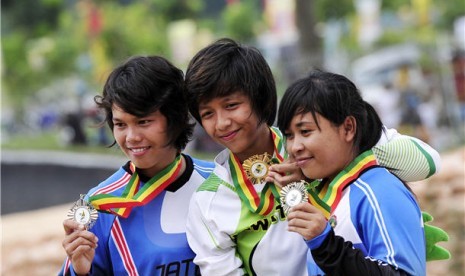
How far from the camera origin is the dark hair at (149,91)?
9.71 ft

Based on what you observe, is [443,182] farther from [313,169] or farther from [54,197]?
[54,197]

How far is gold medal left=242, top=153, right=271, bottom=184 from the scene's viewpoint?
283cm

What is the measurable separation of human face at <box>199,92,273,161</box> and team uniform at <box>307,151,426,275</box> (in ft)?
1.26

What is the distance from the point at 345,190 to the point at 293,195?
203mm

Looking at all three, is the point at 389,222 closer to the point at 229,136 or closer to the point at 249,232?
the point at 249,232

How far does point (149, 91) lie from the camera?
2980 mm

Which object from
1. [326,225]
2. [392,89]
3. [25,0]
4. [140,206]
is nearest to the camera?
[326,225]

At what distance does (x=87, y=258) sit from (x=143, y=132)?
0.43 metres

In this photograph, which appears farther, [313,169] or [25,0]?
[25,0]

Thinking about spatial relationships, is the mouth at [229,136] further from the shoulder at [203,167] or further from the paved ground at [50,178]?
the paved ground at [50,178]

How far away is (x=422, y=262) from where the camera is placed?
251 centimetres

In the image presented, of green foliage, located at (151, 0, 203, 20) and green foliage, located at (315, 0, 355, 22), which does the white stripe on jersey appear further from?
green foliage, located at (151, 0, 203, 20)

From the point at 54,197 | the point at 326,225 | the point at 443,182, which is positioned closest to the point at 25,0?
the point at 54,197

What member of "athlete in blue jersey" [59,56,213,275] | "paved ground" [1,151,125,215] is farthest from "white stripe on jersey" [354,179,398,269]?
"paved ground" [1,151,125,215]
